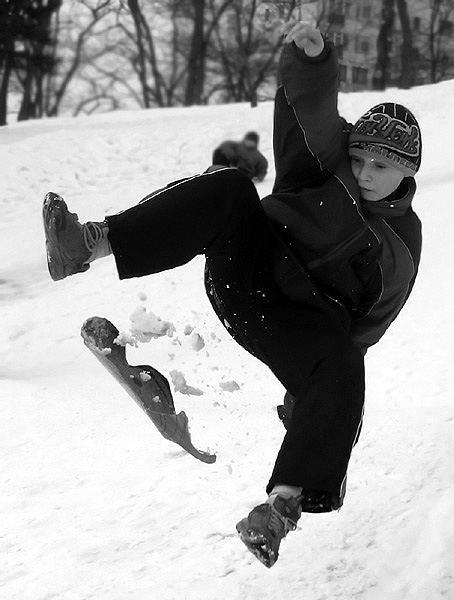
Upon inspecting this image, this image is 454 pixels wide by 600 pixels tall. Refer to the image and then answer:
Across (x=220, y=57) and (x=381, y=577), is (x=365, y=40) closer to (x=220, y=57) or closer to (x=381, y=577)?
(x=220, y=57)

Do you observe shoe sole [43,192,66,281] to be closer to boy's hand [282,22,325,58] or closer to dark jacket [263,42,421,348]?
dark jacket [263,42,421,348]

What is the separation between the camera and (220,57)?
2064 centimetres

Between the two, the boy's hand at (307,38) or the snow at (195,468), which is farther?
the snow at (195,468)

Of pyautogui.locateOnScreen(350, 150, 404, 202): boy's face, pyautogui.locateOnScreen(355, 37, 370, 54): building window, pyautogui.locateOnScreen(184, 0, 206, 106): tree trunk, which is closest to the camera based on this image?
pyautogui.locateOnScreen(350, 150, 404, 202): boy's face

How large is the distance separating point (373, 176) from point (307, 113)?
0.28 meters

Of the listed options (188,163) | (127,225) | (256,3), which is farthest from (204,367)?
(256,3)

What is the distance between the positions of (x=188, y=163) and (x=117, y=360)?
35.7 ft

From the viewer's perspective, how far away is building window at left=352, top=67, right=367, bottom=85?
16.2 metres

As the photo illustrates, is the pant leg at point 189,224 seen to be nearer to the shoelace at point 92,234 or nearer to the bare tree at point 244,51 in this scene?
the shoelace at point 92,234

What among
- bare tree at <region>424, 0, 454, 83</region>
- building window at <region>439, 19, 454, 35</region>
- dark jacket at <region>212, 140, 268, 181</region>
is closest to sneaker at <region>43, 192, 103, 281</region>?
dark jacket at <region>212, 140, 268, 181</region>

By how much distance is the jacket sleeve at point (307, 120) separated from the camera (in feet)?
7.89

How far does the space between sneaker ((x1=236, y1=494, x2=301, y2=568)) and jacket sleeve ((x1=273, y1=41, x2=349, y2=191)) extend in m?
0.98

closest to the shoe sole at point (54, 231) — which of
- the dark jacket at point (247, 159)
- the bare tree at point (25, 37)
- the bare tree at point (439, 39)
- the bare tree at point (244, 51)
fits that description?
the dark jacket at point (247, 159)

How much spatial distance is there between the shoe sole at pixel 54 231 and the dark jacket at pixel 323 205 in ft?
2.08
